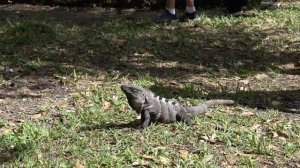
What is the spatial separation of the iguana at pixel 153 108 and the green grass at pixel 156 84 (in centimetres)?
9

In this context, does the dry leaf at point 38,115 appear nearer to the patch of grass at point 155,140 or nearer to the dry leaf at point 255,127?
the patch of grass at point 155,140

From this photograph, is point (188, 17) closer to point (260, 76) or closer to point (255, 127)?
point (260, 76)

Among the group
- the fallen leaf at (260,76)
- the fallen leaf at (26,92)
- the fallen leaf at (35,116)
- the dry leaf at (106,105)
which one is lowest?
the fallen leaf at (26,92)

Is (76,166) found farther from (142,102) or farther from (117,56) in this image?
(117,56)

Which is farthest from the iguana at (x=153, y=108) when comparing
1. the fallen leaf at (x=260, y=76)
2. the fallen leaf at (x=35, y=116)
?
the fallen leaf at (x=260, y=76)

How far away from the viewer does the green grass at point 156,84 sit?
477 centimetres

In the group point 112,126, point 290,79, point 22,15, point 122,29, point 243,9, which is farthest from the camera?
point 243,9

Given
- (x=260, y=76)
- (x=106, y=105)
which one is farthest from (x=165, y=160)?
(x=260, y=76)

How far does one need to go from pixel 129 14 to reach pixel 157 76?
12.2 feet

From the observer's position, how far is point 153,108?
515cm

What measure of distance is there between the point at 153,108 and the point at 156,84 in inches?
70.8

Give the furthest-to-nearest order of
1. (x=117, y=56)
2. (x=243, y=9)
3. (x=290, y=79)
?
(x=243, y=9) < (x=117, y=56) < (x=290, y=79)

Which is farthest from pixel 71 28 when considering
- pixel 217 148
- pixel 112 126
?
pixel 217 148

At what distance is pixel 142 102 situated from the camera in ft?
16.7
